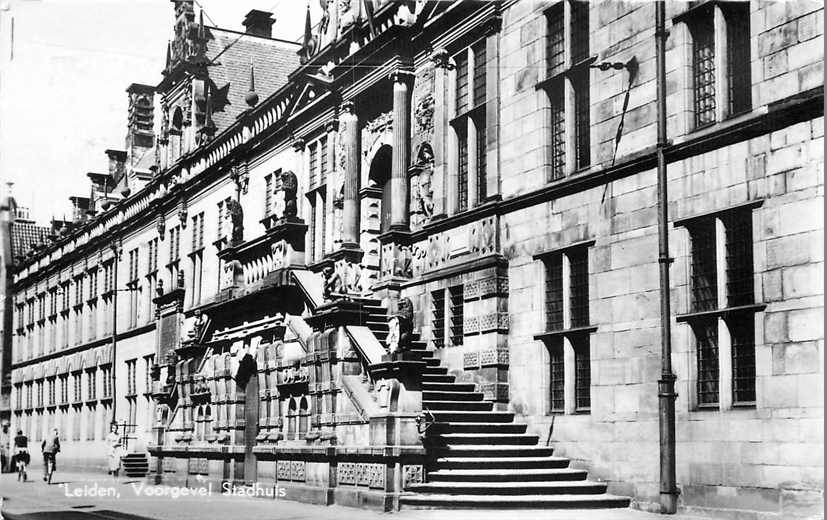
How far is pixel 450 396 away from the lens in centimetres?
2191

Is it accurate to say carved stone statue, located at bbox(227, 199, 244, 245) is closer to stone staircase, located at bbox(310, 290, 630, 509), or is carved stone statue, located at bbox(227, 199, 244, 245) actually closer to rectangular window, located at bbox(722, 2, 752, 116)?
stone staircase, located at bbox(310, 290, 630, 509)

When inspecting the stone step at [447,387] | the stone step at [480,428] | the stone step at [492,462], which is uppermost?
the stone step at [447,387]

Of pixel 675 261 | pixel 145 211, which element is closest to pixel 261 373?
pixel 675 261

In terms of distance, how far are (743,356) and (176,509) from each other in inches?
436

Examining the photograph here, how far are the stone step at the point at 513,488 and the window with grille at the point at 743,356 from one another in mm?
3339

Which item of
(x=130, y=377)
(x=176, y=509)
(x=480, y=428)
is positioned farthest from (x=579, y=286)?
(x=130, y=377)

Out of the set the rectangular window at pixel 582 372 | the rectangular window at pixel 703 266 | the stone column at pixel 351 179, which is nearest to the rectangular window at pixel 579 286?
the rectangular window at pixel 582 372

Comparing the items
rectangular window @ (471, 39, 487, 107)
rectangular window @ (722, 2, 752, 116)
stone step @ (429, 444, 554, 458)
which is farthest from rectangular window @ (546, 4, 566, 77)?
stone step @ (429, 444, 554, 458)

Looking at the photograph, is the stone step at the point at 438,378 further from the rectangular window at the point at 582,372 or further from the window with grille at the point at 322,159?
the window with grille at the point at 322,159

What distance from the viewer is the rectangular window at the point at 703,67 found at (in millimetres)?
17641

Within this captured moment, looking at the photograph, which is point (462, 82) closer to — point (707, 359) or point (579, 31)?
point (579, 31)

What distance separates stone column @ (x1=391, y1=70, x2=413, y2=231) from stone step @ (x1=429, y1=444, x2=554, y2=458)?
7528 mm

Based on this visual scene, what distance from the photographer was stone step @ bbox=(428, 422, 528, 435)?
2011cm

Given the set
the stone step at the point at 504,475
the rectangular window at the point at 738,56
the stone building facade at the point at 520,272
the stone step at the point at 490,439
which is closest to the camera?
the stone building facade at the point at 520,272
